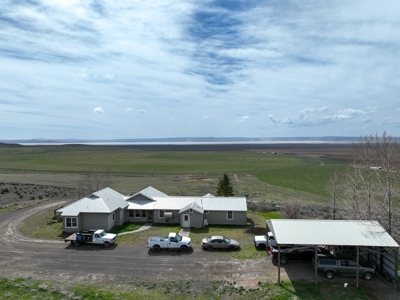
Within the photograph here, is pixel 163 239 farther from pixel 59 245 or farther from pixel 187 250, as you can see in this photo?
pixel 59 245

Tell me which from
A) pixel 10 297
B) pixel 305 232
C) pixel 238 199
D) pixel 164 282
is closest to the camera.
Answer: pixel 10 297

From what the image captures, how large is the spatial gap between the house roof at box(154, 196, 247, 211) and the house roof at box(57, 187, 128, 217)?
4772mm

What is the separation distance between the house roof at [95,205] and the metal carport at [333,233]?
19.2 metres

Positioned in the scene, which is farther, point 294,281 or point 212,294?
point 294,281

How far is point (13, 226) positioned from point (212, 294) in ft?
91.6

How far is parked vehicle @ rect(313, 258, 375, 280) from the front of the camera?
22.7 metres

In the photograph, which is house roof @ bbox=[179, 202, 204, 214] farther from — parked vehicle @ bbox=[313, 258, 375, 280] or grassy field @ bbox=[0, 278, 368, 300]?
parked vehicle @ bbox=[313, 258, 375, 280]

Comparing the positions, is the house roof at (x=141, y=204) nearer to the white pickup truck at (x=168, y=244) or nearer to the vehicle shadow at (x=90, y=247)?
the vehicle shadow at (x=90, y=247)

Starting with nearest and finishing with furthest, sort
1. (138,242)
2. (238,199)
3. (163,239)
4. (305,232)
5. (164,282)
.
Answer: (164,282)
(305,232)
(163,239)
(138,242)
(238,199)

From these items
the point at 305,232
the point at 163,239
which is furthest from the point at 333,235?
the point at 163,239

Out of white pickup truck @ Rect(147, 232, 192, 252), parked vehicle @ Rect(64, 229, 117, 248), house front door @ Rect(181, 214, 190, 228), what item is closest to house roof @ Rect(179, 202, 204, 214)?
house front door @ Rect(181, 214, 190, 228)

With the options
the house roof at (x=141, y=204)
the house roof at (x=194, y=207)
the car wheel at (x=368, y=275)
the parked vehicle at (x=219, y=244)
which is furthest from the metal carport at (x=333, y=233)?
the house roof at (x=141, y=204)

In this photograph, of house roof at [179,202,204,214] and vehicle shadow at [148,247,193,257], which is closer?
vehicle shadow at [148,247,193,257]

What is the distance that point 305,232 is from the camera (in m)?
23.4
